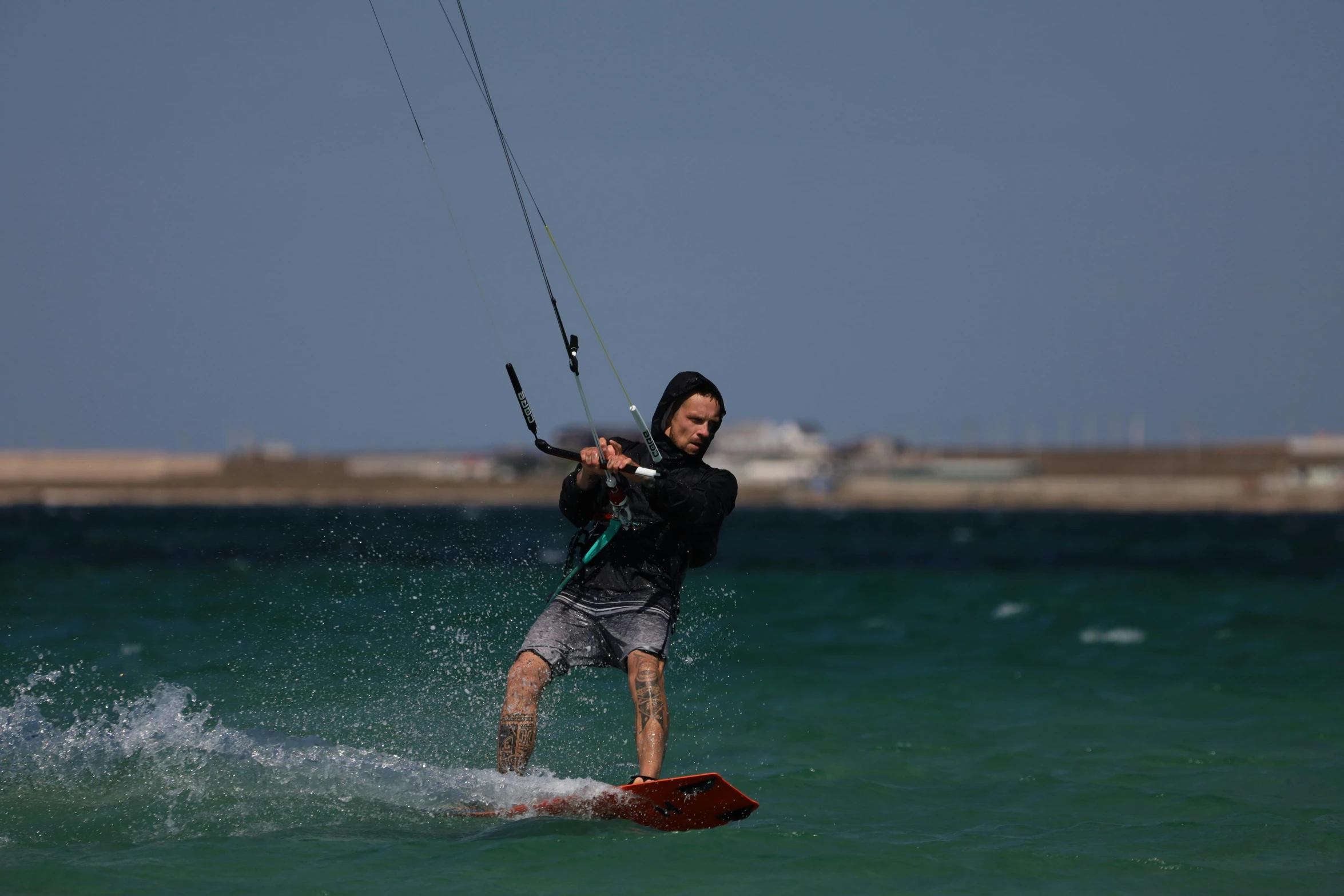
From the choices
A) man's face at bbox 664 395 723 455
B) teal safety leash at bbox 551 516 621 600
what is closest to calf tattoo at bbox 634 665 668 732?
A: teal safety leash at bbox 551 516 621 600

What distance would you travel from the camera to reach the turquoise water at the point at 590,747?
224 inches

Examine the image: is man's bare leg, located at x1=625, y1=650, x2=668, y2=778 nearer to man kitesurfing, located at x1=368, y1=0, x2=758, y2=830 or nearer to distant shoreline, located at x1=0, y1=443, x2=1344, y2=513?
man kitesurfing, located at x1=368, y1=0, x2=758, y2=830

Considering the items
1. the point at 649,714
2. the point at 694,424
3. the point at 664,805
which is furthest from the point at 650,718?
the point at 694,424

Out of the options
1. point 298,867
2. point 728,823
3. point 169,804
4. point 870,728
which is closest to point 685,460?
point 728,823

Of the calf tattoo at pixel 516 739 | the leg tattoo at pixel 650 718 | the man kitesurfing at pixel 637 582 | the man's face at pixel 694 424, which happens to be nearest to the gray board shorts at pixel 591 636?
the man kitesurfing at pixel 637 582

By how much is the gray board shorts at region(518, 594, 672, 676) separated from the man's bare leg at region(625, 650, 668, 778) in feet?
0.24

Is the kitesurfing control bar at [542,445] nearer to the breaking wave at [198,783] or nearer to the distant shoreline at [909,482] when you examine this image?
the breaking wave at [198,783]

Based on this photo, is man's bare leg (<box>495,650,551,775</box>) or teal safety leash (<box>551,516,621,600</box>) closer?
man's bare leg (<box>495,650,551,775</box>)

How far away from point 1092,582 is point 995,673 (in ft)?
49.6

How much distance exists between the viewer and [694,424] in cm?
568

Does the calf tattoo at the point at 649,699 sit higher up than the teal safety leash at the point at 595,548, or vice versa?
the teal safety leash at the point at 595,548

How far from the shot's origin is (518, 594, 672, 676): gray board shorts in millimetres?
5816

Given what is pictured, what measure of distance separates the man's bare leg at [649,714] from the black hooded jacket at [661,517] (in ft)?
0.96

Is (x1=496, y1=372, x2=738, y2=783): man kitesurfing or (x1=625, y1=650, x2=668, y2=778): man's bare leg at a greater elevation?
(x1=496, y1=372, x2=738, y2=783): man kitesurfing
